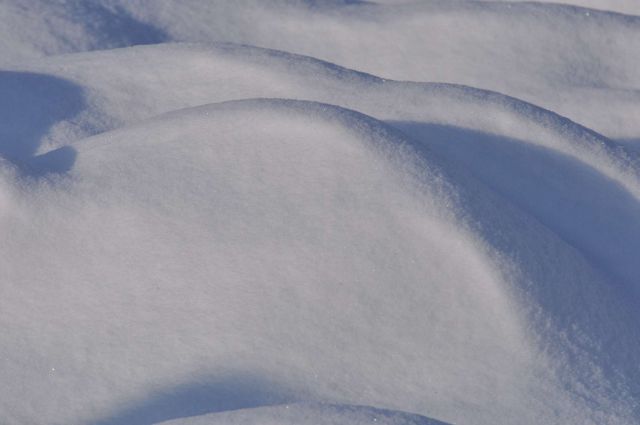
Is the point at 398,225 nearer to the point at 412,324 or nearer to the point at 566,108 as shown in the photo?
the point at 412,324

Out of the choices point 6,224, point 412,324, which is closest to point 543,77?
point 412,324

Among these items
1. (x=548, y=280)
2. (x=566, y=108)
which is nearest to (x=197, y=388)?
(x=548, y=280)

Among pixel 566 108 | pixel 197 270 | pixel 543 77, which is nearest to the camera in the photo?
pixel 197 270

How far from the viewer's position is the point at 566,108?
154 centimetres

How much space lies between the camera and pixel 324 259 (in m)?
1.24

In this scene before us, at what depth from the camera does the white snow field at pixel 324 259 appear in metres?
1.18

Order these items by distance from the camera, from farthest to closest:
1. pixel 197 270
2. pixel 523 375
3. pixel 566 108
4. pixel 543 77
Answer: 1. pixel 543 77
2. pixel 566 108
3. pixel 197 270
4. pixel 523 375

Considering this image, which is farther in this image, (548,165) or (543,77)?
(543,77)

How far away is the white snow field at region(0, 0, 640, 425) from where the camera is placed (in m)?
1.18

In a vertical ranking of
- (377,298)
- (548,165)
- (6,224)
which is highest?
(548,165)

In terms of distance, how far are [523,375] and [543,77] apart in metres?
0.69

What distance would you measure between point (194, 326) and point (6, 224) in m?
0.35

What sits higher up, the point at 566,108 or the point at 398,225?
the point at 566,108

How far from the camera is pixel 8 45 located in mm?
1688
